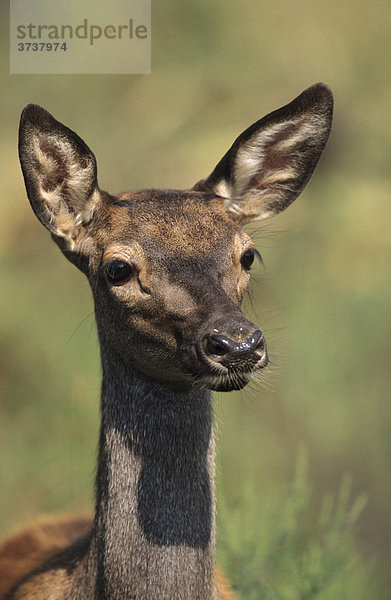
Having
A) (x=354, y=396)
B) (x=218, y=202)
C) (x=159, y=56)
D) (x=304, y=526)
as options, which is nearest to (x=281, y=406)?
(x=354, y=396)

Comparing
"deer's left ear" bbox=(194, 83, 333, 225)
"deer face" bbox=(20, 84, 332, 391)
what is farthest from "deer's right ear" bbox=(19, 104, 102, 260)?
"deer's left ear" bbox=(194, 83, 333, 225)

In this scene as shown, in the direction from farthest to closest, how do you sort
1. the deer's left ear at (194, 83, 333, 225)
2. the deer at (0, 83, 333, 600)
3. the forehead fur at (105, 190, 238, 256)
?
the deer's left ear at (194, 83, 333, 225) < the forehead fur at (105, 190, 238, 256) < the deer at (0, 83, 333, 600)

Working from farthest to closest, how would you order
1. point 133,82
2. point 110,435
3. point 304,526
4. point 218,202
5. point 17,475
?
point 133,82, point 17,475, point 304,526, point 218,202, point 110,435

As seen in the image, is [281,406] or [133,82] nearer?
[281,406]

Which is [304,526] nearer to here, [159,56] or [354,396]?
[354,396]

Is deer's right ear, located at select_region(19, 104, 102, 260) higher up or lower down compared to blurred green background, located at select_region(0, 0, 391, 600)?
higher up

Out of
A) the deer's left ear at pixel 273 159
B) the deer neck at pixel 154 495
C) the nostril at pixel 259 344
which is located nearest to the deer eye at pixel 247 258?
the deer's left ear at pixel 273 159

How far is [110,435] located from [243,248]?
91 cm

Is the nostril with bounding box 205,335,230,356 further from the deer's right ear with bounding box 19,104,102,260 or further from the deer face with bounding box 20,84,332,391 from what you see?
the deer's right ear with bounding box 19,104,102,260

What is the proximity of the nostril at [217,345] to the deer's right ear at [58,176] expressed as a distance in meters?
1.03

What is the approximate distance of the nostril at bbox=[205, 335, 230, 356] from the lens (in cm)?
304

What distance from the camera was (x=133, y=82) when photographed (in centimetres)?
885

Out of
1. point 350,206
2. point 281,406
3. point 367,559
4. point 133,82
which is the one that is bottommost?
point 367,559

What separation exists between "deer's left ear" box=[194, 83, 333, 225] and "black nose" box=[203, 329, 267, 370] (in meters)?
1.04
